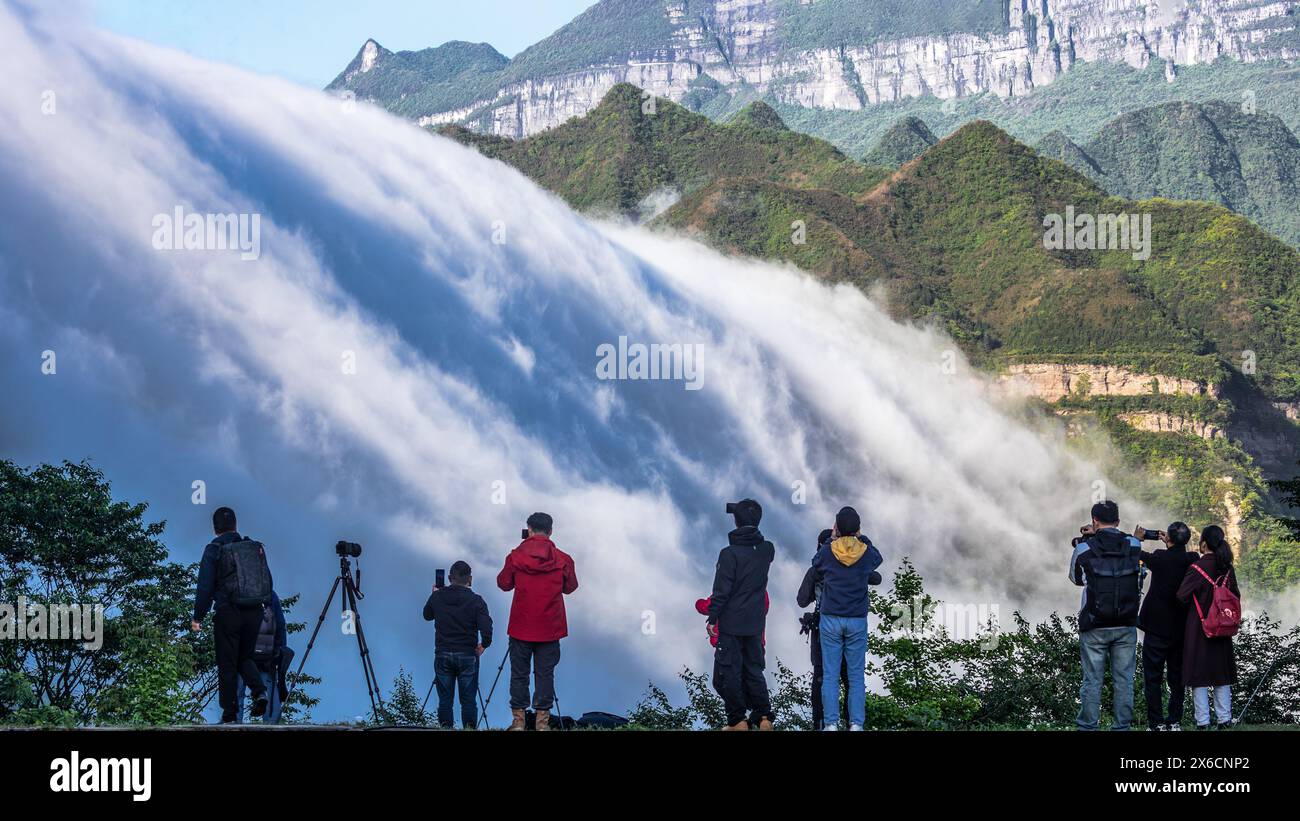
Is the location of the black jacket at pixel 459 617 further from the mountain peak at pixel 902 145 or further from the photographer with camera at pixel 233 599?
the mountain peak at pixel 902 145

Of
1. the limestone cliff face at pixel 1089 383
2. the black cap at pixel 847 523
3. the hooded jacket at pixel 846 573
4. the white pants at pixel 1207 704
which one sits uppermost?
the limestone cliff face at pixel 1089 383

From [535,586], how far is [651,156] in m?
115

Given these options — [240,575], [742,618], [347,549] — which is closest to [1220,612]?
[742,618]

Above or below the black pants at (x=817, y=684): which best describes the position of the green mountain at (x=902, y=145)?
above

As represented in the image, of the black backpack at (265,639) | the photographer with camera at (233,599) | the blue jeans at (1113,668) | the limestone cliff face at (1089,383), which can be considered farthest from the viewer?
the limestone cliff face at (1089,383)

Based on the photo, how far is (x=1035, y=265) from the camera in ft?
356

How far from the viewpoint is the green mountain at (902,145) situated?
150625 mm

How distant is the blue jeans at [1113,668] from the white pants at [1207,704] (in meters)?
1.43

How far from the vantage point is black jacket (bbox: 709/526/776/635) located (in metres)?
12.3

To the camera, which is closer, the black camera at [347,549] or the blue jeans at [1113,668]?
the blue jeans at [1113,668]

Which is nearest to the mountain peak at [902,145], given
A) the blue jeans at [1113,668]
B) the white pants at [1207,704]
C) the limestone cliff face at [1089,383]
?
the limestone cliff face at [1089,383]

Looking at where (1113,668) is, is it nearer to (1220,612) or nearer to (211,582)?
(1220,612)

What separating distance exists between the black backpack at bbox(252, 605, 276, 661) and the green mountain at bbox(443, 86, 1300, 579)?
82049 millimetres
